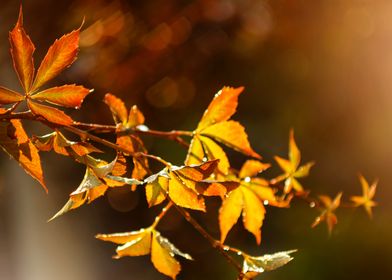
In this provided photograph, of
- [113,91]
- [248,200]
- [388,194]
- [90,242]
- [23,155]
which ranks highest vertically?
[23,155]

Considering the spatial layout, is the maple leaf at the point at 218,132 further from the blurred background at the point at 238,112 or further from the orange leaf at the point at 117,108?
the blurred background at the point at 238,112

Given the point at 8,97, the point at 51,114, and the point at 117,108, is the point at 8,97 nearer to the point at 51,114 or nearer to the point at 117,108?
the point at 51,114

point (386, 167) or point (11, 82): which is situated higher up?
point (11, 82)

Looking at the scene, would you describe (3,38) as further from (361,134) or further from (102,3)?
(361,134)

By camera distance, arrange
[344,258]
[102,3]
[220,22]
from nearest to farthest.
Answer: [102,3] → [220,22] → [344,258]

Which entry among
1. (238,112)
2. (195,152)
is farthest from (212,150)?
(238,112)

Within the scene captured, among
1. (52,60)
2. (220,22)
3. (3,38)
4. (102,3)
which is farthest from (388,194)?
(52,60)

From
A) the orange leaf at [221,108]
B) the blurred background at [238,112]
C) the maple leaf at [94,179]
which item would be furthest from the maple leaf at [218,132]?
the blurred background at [238,112]
